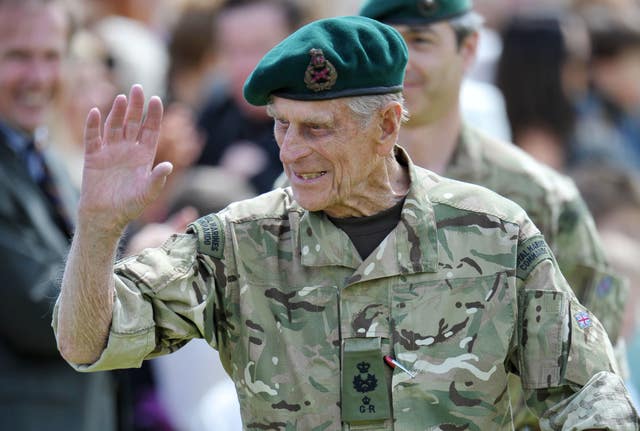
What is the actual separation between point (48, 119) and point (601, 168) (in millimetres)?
2667

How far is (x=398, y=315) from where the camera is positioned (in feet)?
13.9

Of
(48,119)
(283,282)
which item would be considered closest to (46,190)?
(48,119)

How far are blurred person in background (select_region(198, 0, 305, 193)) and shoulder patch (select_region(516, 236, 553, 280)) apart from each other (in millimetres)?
3679

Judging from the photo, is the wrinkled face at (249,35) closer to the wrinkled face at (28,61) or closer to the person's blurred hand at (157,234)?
the wrinkled face at (28,61)

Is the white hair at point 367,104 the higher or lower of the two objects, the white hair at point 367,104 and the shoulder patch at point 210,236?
the higher

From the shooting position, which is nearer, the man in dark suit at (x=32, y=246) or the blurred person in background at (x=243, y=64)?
the man in dark suit at (x=32, y=246)

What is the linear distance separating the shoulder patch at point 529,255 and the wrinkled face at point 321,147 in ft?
1.57

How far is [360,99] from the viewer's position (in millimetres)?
4199

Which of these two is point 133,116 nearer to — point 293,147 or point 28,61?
point 293,147

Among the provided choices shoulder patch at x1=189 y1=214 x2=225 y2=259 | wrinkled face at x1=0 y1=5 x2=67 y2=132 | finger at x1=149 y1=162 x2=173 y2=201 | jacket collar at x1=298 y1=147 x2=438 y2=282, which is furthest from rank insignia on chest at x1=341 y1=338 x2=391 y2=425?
wrinkled face at x1=0 y1=5 x2=67 y2=132

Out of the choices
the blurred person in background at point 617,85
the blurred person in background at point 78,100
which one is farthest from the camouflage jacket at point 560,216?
the blurred person in background at point 617,85

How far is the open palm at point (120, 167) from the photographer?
394 centimetres

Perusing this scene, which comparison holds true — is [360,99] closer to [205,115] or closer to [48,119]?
[48,119]

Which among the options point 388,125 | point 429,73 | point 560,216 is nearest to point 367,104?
point 388,125
